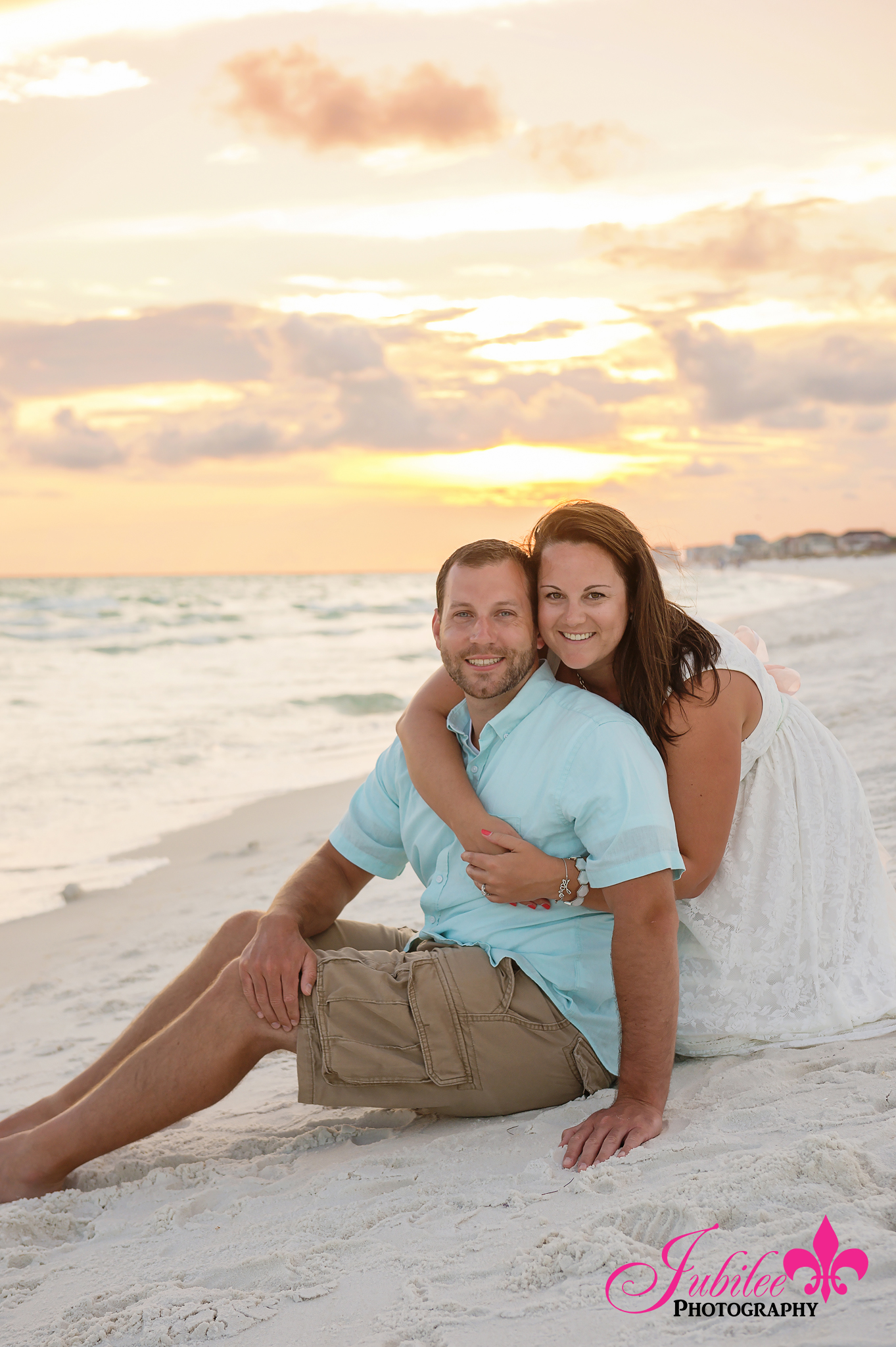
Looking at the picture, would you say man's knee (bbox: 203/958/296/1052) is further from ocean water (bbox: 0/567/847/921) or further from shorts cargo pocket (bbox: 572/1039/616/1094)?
ocean water (bbox: 0/567/847/921)

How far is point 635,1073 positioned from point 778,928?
633mm

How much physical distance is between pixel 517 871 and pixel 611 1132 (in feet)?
2.11

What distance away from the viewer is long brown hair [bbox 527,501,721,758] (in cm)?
276

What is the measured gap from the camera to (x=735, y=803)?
2.82 m

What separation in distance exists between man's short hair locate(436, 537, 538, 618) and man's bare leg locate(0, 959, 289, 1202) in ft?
4.04

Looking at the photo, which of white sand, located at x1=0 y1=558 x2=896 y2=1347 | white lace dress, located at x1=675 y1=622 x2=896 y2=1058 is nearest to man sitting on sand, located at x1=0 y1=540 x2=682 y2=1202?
white sand, located at x1=0 y1=558 x2=896 y2=1347

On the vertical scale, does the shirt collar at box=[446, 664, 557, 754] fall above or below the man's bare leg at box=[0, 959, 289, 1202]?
above

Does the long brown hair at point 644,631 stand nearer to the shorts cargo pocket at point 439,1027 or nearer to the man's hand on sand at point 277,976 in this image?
the shorts cargo pocket at point 439,1027

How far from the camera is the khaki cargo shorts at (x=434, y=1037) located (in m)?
2.73

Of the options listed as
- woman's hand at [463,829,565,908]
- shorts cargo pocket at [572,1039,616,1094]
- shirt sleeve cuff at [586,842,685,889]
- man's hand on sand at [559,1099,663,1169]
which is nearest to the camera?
man's hand on sand at [559,1099,663,1169]

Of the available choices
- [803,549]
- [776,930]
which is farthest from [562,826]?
[803,549]

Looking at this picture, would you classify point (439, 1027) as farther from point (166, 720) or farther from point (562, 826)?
point (166, 720)

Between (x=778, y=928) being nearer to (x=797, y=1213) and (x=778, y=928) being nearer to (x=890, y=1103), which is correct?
(x=890, y=1103)

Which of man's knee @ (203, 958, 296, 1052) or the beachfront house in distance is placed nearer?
man's knee @ (203, 958, 296, 1052)
